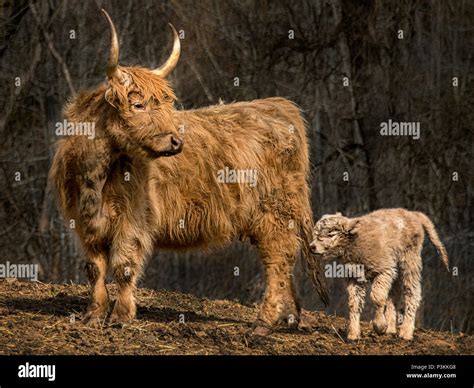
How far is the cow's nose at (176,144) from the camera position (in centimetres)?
1005

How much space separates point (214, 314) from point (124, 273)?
177 cm

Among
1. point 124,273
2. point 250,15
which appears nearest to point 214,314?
point 124,273

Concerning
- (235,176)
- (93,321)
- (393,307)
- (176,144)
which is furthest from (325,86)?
(93,321)

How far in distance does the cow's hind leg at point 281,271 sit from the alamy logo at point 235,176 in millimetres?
550

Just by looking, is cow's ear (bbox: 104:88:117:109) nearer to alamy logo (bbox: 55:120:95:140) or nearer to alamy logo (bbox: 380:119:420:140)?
alamy logo (bbox: 55:120:95:140)

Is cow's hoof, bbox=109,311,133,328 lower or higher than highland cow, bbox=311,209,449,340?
lower

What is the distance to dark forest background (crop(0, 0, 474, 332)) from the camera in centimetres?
1600

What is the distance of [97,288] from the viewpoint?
10.4m

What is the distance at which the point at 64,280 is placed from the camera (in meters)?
17.2

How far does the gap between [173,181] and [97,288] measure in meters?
1.23

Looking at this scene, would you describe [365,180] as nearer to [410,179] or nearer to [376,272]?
[410,179]

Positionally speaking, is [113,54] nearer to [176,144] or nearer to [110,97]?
[110,97]

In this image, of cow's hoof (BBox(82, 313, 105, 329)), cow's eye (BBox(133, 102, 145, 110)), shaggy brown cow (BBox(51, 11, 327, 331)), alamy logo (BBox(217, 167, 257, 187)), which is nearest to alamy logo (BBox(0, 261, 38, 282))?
shaggy brown cow (BBox(51, 11, 327, 331))

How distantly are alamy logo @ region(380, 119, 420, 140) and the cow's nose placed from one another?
6.43 meters
